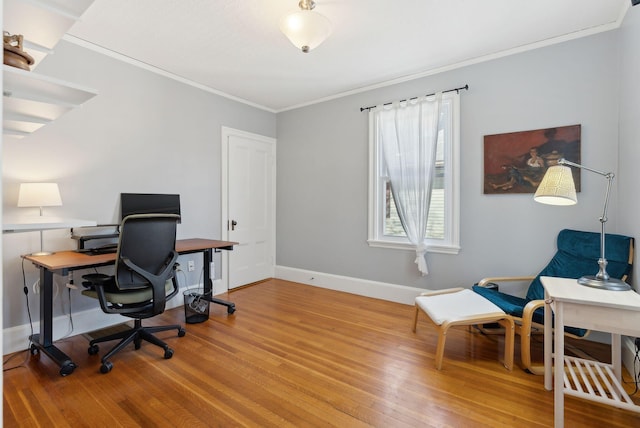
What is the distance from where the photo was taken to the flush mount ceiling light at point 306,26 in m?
2.19

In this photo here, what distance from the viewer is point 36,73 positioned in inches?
48.8

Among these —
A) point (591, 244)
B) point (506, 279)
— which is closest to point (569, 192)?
point (591, 244)

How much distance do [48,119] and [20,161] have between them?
1257mm

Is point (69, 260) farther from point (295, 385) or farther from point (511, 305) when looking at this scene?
point (511, 305)

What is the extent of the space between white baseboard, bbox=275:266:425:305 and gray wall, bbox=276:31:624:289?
0.08 m

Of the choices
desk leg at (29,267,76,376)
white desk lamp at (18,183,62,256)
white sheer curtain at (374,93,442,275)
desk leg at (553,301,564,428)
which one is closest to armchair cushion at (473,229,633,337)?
desk leg at (553,301,564,428)

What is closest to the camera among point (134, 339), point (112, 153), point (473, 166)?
point (134, 339)

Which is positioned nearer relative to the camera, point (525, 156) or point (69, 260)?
point (69, 260)

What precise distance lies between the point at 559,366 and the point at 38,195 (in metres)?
3.68

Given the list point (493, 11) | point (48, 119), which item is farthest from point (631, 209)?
point (48, 119)

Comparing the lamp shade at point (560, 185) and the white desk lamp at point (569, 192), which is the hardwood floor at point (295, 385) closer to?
the white desk lamp at point (569, 192)

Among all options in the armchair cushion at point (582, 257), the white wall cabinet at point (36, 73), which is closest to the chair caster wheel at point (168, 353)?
the white wall cabinet at point (36, 73)

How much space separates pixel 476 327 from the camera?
3.11 meters

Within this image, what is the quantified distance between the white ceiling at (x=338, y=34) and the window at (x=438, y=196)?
0.59m
